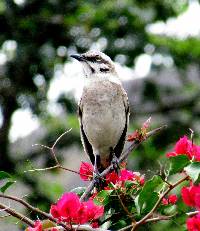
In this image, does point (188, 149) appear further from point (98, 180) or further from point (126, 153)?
point (98, 180)

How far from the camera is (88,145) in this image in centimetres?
513

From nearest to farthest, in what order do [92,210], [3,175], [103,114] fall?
1. [92,210]
2. [3,175]
3. [103,114]

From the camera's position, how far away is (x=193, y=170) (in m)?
2.29

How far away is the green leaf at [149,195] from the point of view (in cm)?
240

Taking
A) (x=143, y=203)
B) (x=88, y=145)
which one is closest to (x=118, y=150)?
(x=88, y=145)

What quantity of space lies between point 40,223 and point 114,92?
2.60 meters

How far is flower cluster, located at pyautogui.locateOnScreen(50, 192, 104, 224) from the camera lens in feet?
7.88

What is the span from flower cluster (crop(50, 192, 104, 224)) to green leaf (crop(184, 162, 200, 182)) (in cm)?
40

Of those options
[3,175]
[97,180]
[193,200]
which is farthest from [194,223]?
[97,180]

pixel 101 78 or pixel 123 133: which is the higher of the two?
pixel 101 78

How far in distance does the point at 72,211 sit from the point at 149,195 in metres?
0.29

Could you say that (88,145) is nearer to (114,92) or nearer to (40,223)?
(114,92)

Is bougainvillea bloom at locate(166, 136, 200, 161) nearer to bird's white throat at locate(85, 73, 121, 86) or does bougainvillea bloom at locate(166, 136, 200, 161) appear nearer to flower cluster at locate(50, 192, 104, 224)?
flower cluster at locate(50, 192, 104, 224)

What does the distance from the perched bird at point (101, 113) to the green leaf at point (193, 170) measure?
244 centimetres
